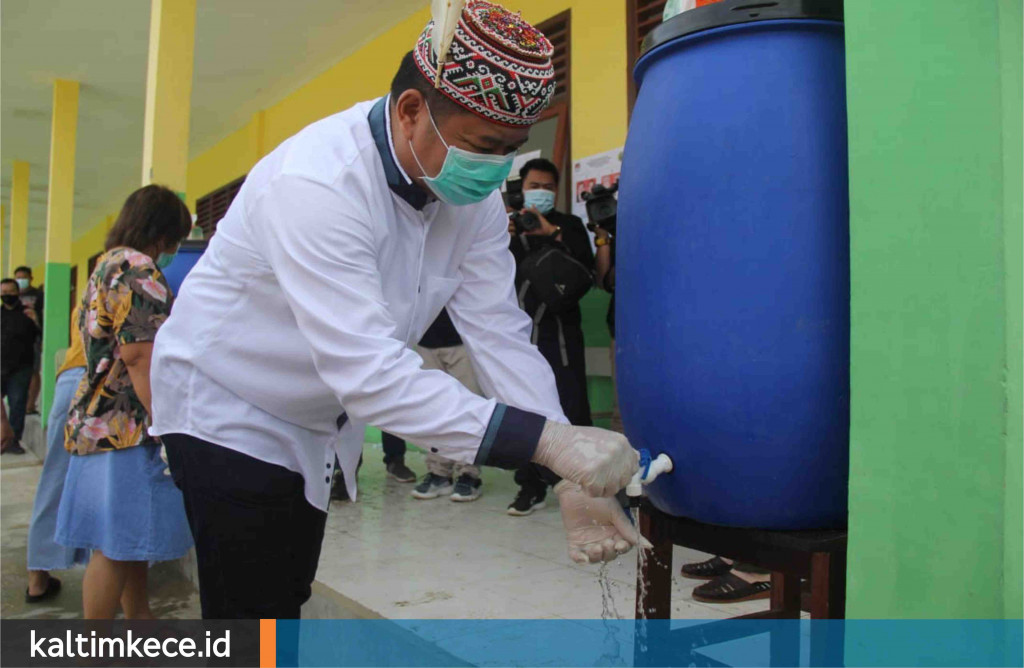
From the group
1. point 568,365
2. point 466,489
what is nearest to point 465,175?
point 568,365

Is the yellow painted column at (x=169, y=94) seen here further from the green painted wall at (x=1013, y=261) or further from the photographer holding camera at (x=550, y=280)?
the green painted wall at (x=1013, y=261)

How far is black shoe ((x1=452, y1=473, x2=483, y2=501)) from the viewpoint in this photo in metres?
3.56

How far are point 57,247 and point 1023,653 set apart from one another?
9.02 meters

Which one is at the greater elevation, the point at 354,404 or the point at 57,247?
the point at 57,247

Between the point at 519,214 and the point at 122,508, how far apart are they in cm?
171

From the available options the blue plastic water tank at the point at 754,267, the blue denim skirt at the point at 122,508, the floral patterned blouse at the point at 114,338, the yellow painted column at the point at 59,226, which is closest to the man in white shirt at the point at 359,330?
the blue plastic water tank at the point at 754,267

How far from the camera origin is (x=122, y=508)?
2.24 metres

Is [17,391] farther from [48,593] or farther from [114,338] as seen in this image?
[114,338]

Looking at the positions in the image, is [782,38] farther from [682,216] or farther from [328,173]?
Answer: [328,173]

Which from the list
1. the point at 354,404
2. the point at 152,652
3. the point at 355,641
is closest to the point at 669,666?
the point at 354,404

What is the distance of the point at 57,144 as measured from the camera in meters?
7.82

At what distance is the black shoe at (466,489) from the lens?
3.56 m

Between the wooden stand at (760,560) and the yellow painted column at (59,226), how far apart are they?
25.8 feet

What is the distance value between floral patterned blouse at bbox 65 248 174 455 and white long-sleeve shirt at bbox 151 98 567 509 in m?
0.70
